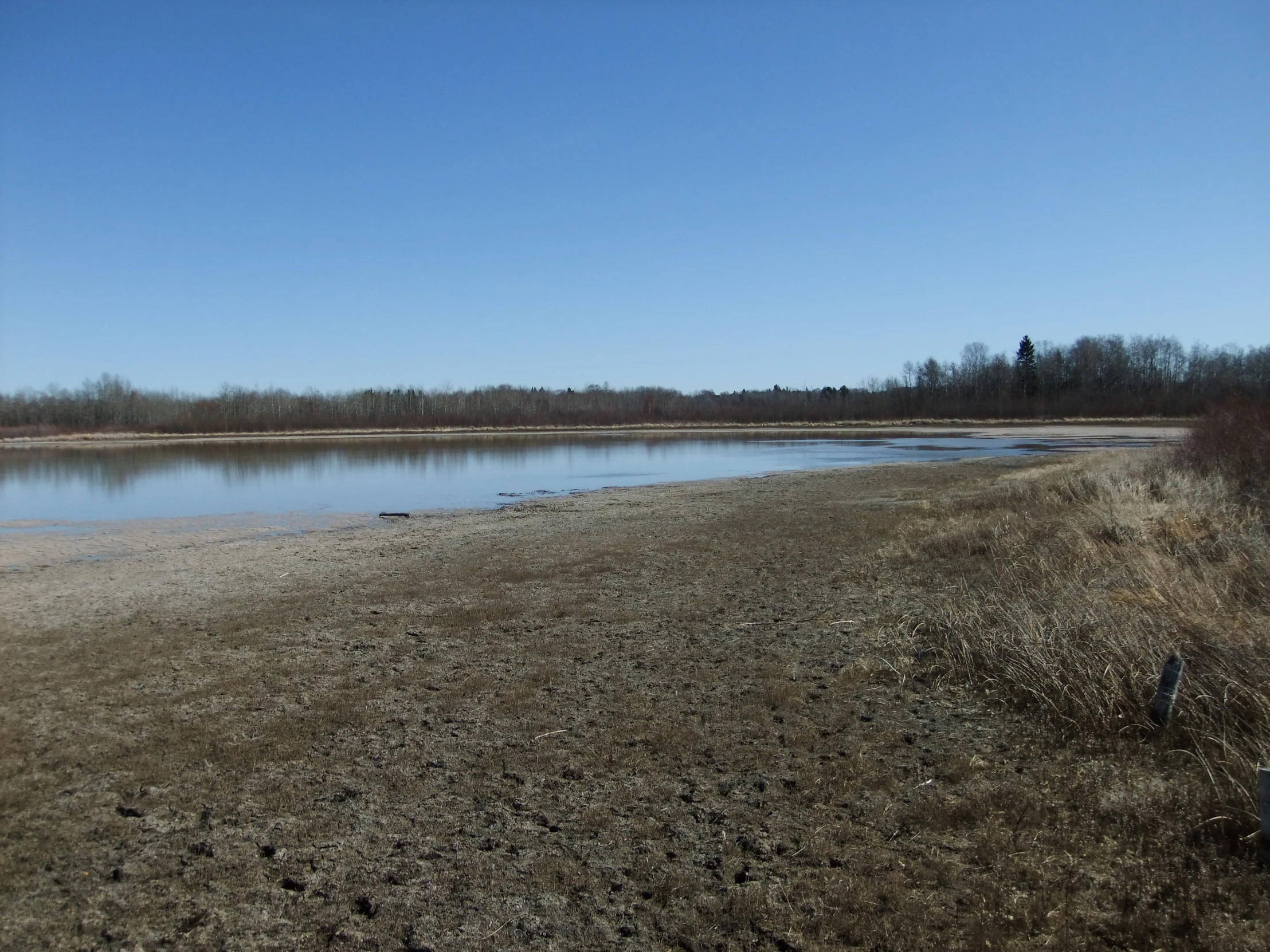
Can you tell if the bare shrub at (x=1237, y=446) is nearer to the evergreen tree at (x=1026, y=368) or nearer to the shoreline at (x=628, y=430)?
the shoreline at (x=628, y=430)

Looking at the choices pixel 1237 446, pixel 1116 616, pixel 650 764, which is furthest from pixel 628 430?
pixel 650 764

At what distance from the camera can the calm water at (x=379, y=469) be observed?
2575cm

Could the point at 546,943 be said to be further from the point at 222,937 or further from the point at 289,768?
the point at 289,768

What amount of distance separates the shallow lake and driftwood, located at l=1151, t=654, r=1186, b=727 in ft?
67.4

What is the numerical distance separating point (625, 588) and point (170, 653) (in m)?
5.06

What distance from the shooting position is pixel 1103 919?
11.0 ft

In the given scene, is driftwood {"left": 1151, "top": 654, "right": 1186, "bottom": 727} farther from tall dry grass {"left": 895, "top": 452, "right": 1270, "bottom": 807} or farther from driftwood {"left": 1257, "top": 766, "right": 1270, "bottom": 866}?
driftwood {"left": 1257, "top": 766, "right": 1270, "bottom": 866}

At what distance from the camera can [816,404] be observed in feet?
372

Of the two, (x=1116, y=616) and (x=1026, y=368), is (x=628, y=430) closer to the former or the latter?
(x=1026, y=368)

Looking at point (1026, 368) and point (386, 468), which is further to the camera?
point (1026, 368)

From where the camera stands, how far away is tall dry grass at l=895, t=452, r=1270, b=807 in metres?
5.11

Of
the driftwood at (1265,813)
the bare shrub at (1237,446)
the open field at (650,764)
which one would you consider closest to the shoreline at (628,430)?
the bare shrub at (1237,446)

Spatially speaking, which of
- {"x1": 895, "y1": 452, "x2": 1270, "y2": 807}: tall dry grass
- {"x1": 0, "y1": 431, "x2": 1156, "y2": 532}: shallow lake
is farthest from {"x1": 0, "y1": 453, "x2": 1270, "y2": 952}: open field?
{"x1": 0, "y1": 431, "x2": 1156, "y2": 532}: shallow lake

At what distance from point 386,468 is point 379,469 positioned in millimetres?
395
